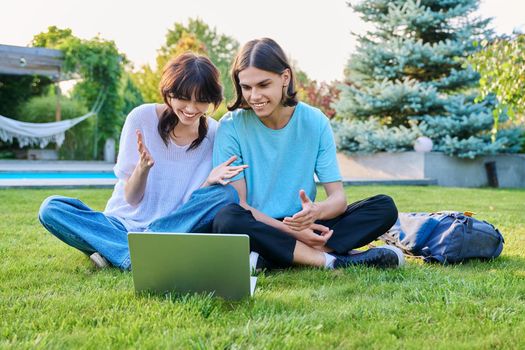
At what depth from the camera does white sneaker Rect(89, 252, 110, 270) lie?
2.28 metres

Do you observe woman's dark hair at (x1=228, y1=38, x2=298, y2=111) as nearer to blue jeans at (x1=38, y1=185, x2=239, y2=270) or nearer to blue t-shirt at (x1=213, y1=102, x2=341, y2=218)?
blue t-shirt at (x1=213, y1=102, x2=341, y2=218)

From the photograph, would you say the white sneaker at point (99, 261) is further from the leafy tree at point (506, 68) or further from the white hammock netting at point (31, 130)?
the white hammock netting at point (31, 130)

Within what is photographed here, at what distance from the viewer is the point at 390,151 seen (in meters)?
9.03

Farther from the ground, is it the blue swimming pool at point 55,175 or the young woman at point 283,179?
the young woman at point 283,179

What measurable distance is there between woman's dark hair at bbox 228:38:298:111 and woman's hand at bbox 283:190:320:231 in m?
0.58

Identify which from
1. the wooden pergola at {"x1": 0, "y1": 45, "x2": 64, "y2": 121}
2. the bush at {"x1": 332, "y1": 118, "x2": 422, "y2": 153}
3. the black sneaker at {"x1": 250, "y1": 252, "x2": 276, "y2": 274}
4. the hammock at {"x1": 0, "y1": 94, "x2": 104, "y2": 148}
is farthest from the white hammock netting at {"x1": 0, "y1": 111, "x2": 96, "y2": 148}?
the black sneaker at {"x1": 250, "y1": 252, "x2": 276, "y2": 274}

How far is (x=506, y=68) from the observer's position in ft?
17.4

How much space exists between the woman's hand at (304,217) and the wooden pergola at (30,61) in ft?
31.6

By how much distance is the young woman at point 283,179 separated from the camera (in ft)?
7.30

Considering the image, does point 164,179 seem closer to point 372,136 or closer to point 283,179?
point 283,179

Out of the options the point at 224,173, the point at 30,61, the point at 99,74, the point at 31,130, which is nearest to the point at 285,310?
the point at 224,173

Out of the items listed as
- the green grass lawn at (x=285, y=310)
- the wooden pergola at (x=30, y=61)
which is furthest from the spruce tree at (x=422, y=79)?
the green grass lawn at (x=285, y=310)

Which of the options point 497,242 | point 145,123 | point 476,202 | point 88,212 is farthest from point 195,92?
point 476,202

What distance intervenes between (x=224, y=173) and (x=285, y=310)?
30.6 inches
